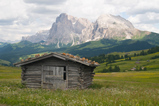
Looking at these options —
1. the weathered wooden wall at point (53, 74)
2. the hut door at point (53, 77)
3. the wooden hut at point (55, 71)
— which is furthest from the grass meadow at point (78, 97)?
the hut door at point (53, 77)

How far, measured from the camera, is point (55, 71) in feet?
78.2

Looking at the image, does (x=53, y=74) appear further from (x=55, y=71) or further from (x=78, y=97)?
(x=78, y=97)

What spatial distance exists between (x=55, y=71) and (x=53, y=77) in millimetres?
841

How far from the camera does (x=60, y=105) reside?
10188mm

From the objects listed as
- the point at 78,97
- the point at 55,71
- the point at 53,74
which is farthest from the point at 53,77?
the point at 78,97

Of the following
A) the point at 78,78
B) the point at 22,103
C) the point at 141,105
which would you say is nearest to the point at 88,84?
the point at 78,78

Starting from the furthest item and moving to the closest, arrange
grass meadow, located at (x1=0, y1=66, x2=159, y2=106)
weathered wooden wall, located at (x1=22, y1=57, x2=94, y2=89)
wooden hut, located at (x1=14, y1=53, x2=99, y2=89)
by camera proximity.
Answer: weathered wooden wall, located at (x1=22, y1=57, x2=94, y2=89) → wooden hut, located at (x1=14, y1=53, x2=99, y2=89) → grass meadow, located at (x1=0, y1=66, x2=159, y2=106)

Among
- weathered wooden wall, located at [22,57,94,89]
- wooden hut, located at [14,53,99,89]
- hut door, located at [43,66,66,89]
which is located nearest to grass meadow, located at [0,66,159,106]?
weathered wooden wall, located at [22,57,94,89]

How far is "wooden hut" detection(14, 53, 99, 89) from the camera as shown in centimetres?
2336

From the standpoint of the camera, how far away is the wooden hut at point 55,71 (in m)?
23.4

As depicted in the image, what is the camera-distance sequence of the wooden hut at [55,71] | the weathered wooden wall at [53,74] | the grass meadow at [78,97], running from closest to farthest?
the grass meadow at [78,97] < the wooden hut at [55,71] < the weathered wooden wall at [53,74]

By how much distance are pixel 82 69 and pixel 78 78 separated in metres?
1.28

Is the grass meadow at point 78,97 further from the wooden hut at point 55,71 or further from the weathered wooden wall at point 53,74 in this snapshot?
the wooden hut at point 55,71

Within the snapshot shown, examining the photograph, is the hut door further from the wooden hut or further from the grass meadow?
the grass meadow
